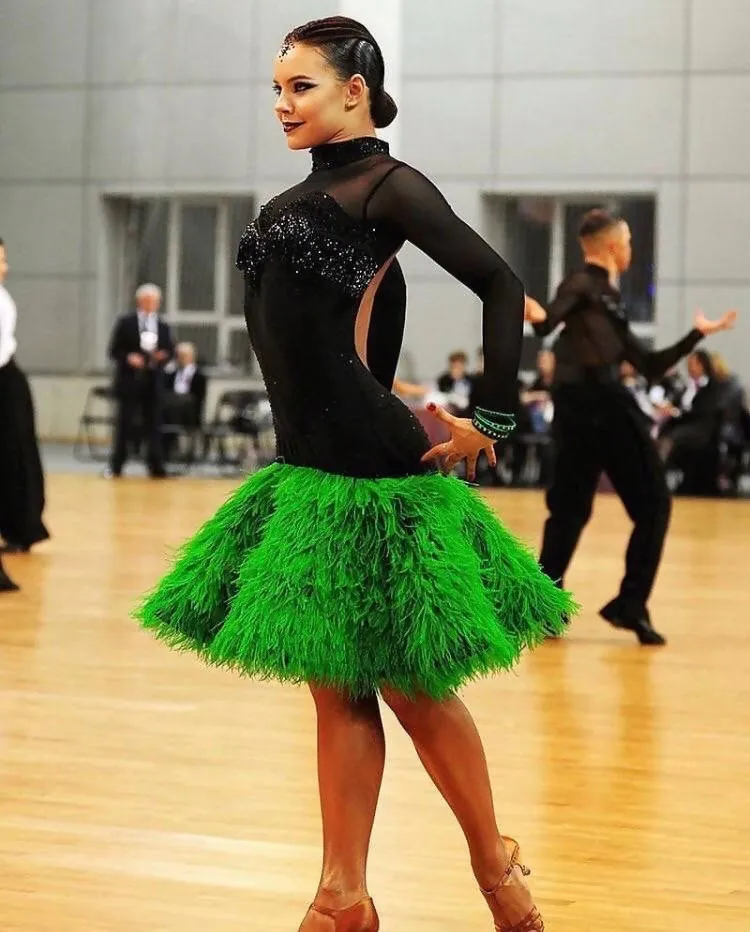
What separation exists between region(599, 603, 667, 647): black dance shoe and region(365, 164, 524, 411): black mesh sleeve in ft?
12.9

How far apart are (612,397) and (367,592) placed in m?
3.83

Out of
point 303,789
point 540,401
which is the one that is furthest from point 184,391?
point 303,789

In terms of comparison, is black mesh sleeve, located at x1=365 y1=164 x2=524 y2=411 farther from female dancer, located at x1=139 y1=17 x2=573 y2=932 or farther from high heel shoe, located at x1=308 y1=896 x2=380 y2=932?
high heel shoe, located at x1=308 y1=896 x2=380 y2=932

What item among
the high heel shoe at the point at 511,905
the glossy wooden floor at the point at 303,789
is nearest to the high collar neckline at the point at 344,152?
the high heel shoe at the point at 511,905

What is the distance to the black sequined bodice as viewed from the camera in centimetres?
265

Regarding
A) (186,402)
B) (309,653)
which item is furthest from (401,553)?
(186,402)

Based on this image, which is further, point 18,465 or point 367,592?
point 18,465

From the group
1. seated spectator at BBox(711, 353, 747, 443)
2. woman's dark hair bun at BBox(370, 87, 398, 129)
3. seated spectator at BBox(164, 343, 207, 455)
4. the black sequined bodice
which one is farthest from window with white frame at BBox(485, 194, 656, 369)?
the black sequined bodice

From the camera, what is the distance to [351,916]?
106 inches

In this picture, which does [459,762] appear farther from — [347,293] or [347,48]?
[347,48]

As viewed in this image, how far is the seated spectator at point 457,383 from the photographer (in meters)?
15.6

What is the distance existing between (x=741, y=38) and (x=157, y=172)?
6734 millimetres

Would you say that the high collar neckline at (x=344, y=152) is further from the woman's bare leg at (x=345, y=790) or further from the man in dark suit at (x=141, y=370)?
the man in dark suit at (x=141, y=370)

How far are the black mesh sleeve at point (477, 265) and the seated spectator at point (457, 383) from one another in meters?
12.7
